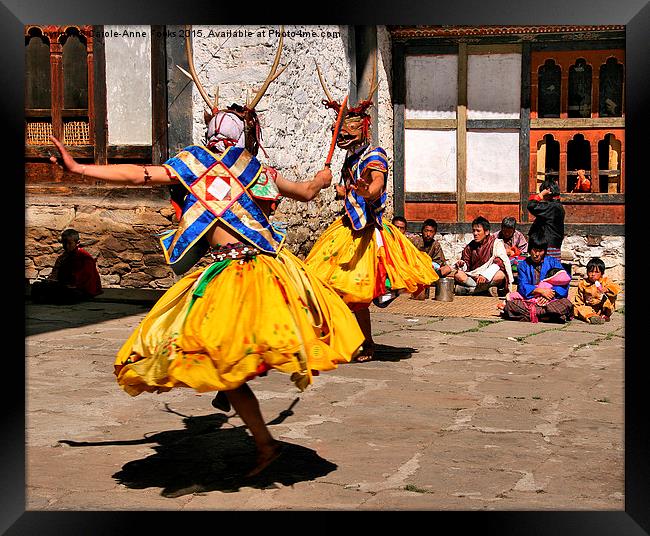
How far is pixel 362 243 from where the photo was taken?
26.4 ft

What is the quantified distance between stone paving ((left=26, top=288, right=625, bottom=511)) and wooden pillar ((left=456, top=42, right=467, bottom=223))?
600 cm

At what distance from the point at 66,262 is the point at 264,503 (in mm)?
7461

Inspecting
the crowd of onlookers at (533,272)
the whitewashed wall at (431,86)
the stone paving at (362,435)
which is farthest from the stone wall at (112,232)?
the whitewashed wall at (431,86)

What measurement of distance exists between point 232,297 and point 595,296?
6.91 metres

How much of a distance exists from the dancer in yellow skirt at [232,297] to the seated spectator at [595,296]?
246 inches

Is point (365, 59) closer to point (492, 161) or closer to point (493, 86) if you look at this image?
point (493, 86)

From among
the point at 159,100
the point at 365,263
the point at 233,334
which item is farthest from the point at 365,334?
the point at 159,100

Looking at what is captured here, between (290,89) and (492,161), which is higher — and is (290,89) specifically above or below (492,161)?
above

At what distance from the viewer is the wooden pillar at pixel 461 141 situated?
14.9 metres

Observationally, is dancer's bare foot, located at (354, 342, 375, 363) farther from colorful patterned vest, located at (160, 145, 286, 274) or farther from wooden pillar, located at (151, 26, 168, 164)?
wooden pillar, located at (151, 26, 168, 164)

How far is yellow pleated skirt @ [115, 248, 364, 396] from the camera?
15.0ft
